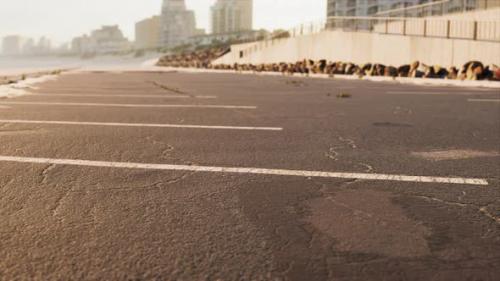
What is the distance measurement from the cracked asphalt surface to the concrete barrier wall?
617 inches

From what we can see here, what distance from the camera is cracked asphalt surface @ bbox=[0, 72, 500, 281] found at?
7.80ft

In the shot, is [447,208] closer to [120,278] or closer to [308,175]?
[308,175]

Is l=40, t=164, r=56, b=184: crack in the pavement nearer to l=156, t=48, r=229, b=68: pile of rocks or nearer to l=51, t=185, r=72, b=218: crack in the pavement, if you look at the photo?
l=51, t=185, r=72, b=218: crack in the pavement

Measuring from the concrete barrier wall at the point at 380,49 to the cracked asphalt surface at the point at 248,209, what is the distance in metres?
15.7

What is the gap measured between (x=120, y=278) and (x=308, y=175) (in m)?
2.24

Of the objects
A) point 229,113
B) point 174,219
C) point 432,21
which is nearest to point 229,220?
point 174,219

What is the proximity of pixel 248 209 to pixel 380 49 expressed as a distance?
25543 millimetres

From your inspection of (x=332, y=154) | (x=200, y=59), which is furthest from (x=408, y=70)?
(x=200, y=59)

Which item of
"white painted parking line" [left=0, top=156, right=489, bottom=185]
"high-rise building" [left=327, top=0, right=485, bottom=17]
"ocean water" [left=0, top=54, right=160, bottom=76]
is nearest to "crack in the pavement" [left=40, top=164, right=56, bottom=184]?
"white painted parking line" [left=0, top=156, right=489, bottom=185]

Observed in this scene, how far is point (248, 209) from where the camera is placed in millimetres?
3246

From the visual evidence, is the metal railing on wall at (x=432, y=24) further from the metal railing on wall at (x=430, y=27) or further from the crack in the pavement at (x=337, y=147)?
the crack in the pavement at (x=337, y=147)

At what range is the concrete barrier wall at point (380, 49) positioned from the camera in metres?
20.6

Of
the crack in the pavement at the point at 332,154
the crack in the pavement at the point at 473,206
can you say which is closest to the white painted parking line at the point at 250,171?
the crack in the pavement at the point at 473,206

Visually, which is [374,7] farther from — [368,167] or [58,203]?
[58,203]
